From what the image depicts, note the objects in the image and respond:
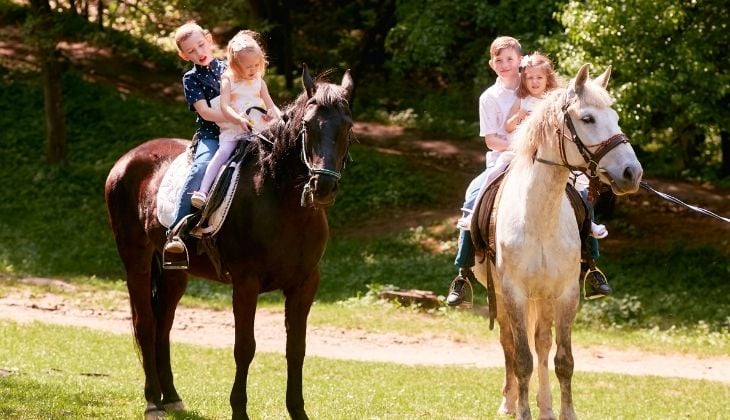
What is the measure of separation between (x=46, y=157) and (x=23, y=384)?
54.3 feet

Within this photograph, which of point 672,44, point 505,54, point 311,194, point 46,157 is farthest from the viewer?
point 46,157

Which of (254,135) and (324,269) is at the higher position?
(254,135)

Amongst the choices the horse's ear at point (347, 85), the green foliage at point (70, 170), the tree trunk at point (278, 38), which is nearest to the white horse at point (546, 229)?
the horse's ear at point (347, 85)

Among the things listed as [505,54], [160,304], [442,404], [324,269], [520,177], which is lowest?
[324,269]

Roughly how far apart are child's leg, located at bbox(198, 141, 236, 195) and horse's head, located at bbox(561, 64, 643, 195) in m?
2.45

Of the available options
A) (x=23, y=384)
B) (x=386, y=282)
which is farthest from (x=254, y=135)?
(x=386, y=282)

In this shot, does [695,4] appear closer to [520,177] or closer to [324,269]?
[324,269]

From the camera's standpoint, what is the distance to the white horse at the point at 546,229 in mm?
7004

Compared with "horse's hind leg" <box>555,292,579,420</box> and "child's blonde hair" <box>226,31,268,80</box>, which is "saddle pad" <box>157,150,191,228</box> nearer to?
"child's blonde hair" <box>226,31,268,80</box>

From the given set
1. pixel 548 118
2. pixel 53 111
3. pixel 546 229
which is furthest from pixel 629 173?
pixel 53 111

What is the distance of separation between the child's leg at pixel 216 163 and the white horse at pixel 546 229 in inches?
83.3

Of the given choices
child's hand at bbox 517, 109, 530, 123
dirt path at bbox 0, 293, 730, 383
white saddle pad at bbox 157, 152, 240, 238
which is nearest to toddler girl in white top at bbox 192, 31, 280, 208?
white saddle pad at bbox 157, 152, 240, 238

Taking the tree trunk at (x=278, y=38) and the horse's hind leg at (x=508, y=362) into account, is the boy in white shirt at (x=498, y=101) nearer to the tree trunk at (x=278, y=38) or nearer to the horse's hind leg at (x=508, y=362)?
the horse's hind leg at (x=508, y=362)

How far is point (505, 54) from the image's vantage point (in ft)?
27.6
